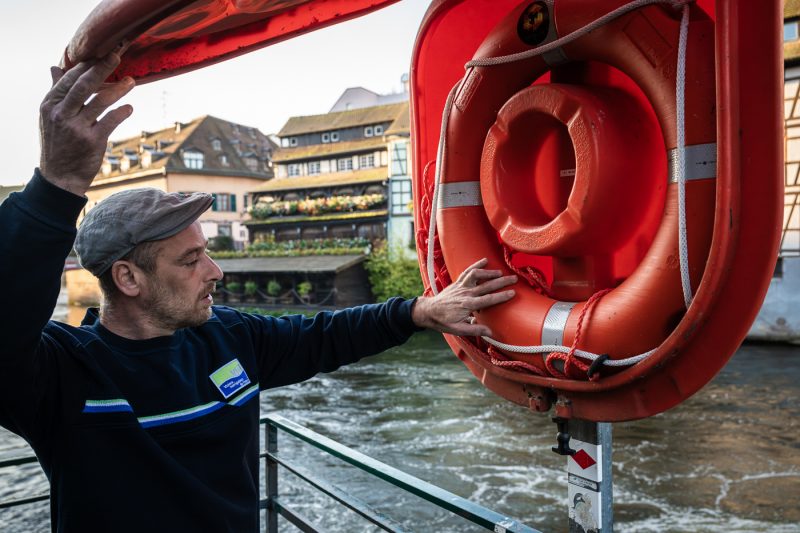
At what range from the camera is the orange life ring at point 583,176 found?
4.04ft

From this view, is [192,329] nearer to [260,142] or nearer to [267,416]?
[267,416]

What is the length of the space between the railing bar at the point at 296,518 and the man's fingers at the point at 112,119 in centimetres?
130

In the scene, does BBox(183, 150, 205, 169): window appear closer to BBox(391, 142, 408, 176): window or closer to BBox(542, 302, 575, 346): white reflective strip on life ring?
BBox(391, 142, 408, 176): window

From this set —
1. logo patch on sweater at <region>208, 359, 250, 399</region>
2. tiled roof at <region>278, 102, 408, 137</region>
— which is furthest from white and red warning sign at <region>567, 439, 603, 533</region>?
tiled roof at <region>278, 102, 408, 137</region>

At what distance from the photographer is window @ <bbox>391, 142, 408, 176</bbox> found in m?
21.0

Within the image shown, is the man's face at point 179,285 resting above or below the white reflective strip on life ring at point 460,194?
below

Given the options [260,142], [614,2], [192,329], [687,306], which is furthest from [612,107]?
[260,142]

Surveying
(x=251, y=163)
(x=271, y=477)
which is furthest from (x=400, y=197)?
(x=271, y=477)

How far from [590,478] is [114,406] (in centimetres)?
97

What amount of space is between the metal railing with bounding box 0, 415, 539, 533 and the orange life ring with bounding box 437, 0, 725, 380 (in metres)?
0.31

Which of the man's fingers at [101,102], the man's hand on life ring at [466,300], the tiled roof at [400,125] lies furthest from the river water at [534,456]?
the tiled roof at [400,125]

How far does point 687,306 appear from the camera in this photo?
3.94 feet

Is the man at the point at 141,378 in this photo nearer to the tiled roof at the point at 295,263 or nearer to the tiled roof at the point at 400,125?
the tiled roof at the point at 295,263

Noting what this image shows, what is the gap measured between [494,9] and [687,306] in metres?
1.03
